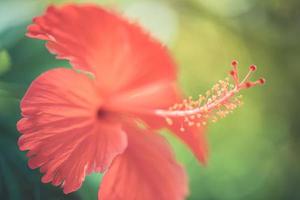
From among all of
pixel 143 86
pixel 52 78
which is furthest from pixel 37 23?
pixel 143 86

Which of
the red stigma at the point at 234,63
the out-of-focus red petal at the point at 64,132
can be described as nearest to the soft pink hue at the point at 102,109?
the out-of-focus red petal at the point at 64,132

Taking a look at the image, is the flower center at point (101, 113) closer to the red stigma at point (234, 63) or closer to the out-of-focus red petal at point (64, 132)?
the out-of-focus red petal at point (64, 132)

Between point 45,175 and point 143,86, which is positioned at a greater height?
point 143,86

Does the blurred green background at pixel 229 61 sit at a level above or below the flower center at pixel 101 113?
above

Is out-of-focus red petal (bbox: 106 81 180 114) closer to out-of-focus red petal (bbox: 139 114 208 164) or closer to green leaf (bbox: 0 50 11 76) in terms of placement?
out-of-focus red petal (bbox: 139 114 208 164)

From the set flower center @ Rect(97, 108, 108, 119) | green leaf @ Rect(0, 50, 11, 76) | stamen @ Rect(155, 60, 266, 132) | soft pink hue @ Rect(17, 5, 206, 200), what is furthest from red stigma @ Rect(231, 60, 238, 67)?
green leaf @ Rect(0, 50, 11, 76)

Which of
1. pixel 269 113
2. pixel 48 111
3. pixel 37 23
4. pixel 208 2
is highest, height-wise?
pixel 208 2

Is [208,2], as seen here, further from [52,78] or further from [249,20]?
[52,78]

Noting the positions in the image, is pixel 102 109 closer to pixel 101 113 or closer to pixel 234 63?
pixel 101 113
